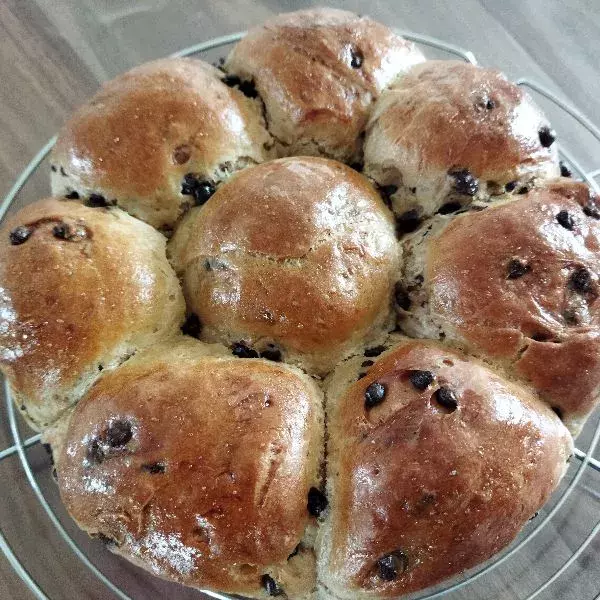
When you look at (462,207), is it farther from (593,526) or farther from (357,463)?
(593,526)

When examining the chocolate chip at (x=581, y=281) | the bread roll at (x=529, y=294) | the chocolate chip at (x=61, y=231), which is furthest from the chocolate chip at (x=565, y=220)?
the chocolate chip at (x=61, y=231)

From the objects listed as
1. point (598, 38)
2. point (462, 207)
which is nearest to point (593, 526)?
point (462, 207)

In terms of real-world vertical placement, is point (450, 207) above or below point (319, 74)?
below

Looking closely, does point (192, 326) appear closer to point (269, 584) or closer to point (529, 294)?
point (269, 584)

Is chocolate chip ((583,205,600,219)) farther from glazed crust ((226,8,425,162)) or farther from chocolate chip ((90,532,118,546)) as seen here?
chocolate chip ((90,532,118,546))

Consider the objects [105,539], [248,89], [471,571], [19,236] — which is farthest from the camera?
[471,571]

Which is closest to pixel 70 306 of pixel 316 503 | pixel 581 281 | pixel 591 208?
pixel 316 503
